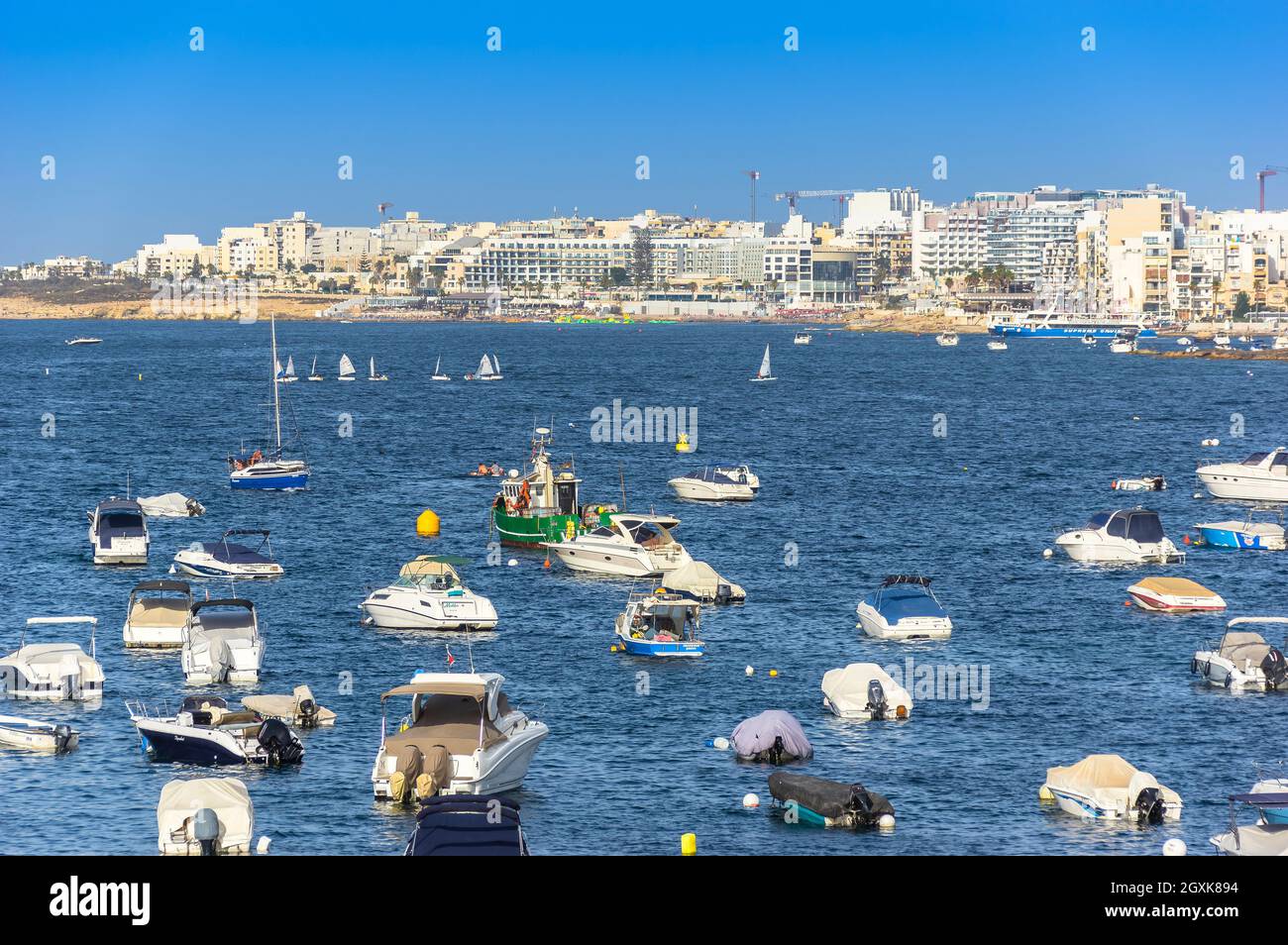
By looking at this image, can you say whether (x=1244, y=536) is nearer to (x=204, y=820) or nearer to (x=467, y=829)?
(x=204, y=820)

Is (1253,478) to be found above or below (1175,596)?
above

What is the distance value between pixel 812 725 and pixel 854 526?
4204 centimetres

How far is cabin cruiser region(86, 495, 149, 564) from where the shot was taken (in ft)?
228

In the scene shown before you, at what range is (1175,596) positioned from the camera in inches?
2325

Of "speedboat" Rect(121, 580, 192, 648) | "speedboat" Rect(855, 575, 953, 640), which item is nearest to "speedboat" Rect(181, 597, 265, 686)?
"speedboat" Rect(121, 580, 192, 648)

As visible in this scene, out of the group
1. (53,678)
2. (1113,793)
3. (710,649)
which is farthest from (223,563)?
(1113,793)

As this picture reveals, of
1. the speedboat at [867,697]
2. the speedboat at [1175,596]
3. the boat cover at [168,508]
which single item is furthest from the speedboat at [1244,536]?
the boat cover at [168,508]

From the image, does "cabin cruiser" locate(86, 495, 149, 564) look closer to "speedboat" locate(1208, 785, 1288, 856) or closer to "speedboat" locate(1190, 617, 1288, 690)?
"speedboat" locate(1190, 617, 1288, 690)

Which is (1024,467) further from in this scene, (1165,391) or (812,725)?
(1165,391)

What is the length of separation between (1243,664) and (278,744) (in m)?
28.1

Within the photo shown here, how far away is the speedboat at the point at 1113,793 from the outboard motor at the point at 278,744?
704 inches

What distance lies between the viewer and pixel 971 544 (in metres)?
78.3

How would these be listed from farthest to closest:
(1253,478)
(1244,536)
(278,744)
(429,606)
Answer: (1253,478) < (1244,536) < (429,606) < (278,744)
